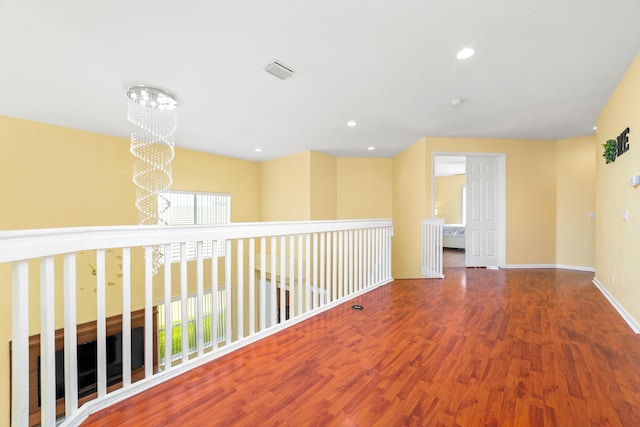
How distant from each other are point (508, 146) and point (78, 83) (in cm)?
675

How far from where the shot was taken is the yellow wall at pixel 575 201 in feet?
15.5

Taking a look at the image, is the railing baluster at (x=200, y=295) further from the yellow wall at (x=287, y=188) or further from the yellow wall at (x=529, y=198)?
the yellow wall at (x=529, y=198)

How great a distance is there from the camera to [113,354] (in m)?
4.52

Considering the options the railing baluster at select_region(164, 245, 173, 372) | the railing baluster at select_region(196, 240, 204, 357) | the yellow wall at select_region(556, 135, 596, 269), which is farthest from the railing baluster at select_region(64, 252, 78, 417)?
the yellow wall at select_region(556, 135, 596, 269)

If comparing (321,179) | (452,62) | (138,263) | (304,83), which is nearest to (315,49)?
(304,83)

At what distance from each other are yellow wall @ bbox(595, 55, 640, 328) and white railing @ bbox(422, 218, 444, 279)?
189cm

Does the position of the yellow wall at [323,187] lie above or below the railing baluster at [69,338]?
above

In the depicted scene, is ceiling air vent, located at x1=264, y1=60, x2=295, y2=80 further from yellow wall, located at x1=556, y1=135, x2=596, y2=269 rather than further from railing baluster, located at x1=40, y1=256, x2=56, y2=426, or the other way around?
yellow wall, located at x1=556, y1=135, x2=596, y2=269

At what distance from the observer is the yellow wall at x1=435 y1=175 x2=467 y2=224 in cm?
956

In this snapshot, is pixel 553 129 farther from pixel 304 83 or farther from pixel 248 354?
pixel 248 354

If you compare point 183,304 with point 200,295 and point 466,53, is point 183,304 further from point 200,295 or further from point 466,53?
point 466,53

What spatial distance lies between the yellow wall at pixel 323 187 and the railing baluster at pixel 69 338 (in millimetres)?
4811

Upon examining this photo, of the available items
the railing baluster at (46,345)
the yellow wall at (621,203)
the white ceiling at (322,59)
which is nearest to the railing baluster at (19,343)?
the railing baluster at (46,345)

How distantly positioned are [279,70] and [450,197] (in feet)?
29.5
